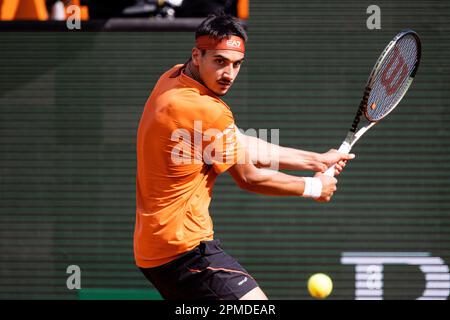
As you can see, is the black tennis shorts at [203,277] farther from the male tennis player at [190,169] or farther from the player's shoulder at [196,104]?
the player's shoulder at [196,104]

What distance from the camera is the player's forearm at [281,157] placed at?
4.71 meters

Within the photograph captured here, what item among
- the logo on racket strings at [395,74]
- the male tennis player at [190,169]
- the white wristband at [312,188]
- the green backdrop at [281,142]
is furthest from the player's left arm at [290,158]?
the green backdrop at [281,142]

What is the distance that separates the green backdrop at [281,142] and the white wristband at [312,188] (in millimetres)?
2312

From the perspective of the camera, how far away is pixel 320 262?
22.8 feet

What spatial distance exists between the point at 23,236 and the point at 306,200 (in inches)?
90.4

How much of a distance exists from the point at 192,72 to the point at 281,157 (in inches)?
28.5

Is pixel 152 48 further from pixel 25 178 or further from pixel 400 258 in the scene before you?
pixel 400 258

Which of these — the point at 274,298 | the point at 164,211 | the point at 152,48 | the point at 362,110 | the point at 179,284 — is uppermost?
the point at 152,48

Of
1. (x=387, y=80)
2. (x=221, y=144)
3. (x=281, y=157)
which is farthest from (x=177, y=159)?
(x=387, y=80)

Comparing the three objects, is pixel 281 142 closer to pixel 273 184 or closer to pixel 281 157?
pixel 281 157

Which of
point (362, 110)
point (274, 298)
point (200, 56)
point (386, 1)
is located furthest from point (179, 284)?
point (386, 1)

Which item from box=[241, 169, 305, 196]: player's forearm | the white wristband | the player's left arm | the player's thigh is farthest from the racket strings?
the player's thigh

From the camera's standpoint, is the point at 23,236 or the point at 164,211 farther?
the point at 23,236

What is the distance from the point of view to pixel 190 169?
431 cm
